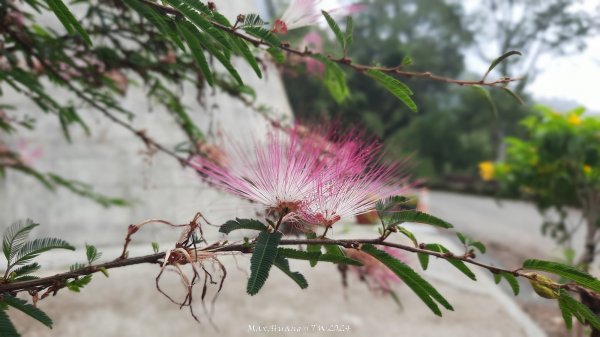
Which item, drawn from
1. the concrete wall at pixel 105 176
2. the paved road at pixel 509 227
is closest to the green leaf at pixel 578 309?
the concrete wall at pixel 105 176

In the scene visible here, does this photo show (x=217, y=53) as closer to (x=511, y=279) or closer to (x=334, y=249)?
(x=334, y=249)

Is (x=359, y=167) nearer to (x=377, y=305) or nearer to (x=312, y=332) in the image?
(x=312, y=332)

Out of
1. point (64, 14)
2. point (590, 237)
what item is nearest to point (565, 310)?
point (64, 14)

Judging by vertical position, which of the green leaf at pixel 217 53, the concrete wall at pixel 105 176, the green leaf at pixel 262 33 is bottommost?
the concrete wall at pixel 105 176

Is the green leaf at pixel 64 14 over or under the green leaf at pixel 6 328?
over

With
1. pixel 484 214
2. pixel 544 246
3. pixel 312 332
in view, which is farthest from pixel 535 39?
pixel 312 332

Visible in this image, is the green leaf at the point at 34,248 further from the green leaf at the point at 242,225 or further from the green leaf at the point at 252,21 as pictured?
the green leaf at the point at 252,21

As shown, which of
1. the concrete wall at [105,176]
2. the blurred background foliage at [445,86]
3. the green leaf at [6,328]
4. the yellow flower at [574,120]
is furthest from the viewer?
the blurred background foliage at [445,86]
